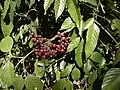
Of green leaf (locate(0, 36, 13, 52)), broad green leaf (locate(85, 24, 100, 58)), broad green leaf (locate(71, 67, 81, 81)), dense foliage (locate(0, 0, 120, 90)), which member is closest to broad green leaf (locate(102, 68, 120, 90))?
dense foliage (locate(0, 0, 120, 90))

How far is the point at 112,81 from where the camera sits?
43.7 inches

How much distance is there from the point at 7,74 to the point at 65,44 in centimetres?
28

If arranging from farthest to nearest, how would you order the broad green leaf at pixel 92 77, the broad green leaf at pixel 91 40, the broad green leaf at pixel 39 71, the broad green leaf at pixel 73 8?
the broad green leaf at pixel 39 71, the broad green leaf at pixel 92 77, the broad green leaf at pixel 91 40, the broad green leaf at pixel 73 8

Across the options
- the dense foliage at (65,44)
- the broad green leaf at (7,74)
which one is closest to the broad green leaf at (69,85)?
the dense foliage at (65,44)

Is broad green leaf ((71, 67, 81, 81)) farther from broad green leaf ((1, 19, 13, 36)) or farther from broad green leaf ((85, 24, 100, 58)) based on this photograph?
broad green leaf ((1, 19, 13, 36))

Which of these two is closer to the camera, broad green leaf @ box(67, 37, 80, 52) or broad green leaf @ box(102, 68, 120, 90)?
broad green leaf @ box(102, 68, 120, 90)

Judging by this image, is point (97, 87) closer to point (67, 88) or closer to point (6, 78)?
point (67, 88)

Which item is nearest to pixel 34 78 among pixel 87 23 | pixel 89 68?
pixel 89 68

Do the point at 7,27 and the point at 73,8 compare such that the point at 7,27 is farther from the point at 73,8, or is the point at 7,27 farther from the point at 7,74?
the point at 73,8

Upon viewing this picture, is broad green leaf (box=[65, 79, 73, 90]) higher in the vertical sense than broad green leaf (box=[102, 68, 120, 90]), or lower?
lower

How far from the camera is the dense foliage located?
1199 millimetres

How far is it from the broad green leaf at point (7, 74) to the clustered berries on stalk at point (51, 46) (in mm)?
143

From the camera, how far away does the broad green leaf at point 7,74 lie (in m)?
1.34

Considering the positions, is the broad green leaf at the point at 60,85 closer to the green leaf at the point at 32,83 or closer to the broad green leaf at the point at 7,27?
the green leaf at the point at 32,83
